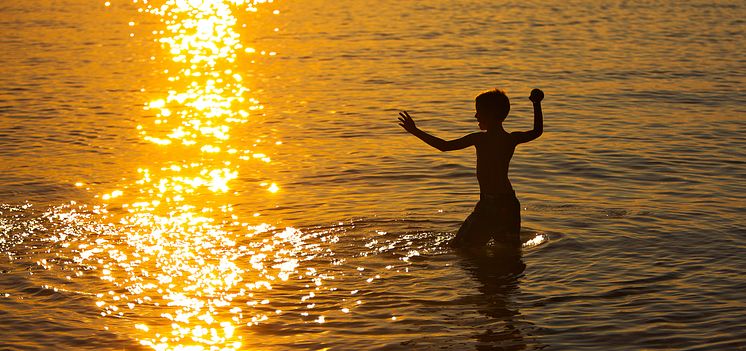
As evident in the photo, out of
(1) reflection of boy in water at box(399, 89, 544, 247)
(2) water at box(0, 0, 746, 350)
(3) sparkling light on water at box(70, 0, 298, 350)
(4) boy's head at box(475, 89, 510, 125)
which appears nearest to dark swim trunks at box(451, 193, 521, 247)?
(1) reflection of boy in water at box(399, 89, 544, 247)

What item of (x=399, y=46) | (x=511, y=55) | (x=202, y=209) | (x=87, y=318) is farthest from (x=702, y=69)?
(x=87, y=318)

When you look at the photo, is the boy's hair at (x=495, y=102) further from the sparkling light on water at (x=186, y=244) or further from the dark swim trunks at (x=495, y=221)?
the sparkling light on water at (x=186, y=244)

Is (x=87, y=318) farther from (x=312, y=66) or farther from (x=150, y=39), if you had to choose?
(x=150, y=39)

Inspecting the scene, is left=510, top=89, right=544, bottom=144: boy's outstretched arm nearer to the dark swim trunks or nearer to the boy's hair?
the boy's hair

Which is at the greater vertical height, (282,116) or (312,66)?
(312,66)

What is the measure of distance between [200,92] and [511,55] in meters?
6.29

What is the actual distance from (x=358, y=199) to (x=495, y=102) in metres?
2.96

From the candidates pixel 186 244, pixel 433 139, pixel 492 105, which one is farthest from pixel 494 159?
pixel 186 244

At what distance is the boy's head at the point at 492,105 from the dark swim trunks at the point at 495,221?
637 millimetres

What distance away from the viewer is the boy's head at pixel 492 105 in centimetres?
867

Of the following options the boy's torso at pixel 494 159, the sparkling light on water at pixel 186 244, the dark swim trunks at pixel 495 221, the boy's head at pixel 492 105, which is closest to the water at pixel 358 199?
the sparkling light on water at pixel 186 244

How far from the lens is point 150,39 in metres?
25.4

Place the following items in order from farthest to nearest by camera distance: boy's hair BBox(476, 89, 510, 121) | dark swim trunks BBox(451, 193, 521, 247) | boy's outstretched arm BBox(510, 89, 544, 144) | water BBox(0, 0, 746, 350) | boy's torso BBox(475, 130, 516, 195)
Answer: dark swim trunks BBox(451, 193, 521, 247) < boy's torso BBox(475, 130, 516, 195) < boy's hair BBox(476, 89, 510, 121) < boy's outstretched arm BBox(510, 89, 544, 144) < water BBox(0, 0, 746, 350)

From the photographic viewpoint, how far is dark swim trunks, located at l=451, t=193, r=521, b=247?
901cm
